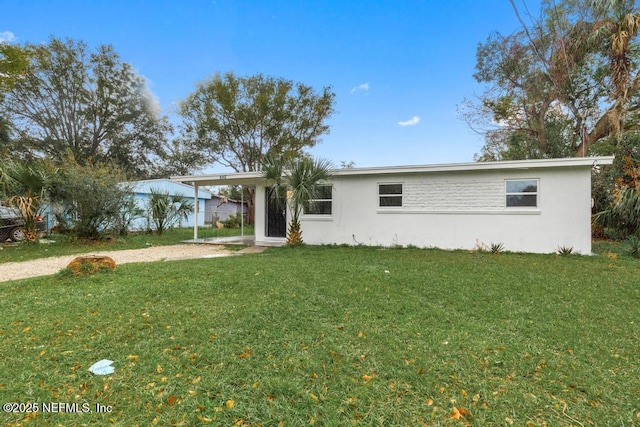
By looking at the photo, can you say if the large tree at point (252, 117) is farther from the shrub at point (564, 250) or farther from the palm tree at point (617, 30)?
the shrub at point (564, 250)

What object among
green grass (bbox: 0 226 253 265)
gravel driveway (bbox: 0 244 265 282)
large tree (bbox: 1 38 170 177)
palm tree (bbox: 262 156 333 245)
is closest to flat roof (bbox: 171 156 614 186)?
palm tree (bbox: 262 156 333 245)

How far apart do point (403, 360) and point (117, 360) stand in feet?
8.05

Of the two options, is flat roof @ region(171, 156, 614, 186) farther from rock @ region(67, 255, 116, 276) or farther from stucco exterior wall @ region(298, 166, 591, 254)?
rock @ region(67, 255, 116, 276)

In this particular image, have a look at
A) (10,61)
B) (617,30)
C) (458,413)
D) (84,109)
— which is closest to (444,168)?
(617,30)

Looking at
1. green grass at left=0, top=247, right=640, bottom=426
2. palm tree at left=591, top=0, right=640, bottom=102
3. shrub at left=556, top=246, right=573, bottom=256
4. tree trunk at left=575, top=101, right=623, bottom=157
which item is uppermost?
palm tree at left=591, top=0, right=640, bottom=102

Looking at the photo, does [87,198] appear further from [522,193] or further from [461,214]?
[522,193]

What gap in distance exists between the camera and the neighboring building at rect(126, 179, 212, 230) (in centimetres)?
1514

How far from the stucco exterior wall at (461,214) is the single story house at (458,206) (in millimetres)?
23

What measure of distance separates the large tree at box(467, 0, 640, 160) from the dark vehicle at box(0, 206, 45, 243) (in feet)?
62.4

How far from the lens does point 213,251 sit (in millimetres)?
9625

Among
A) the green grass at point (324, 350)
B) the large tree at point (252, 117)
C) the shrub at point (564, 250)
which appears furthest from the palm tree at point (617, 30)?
the large tree at point (252, 117)

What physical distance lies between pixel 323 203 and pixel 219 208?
17367 millimetres

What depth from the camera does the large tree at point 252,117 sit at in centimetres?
1962

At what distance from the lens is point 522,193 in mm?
8805
